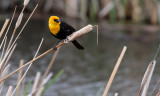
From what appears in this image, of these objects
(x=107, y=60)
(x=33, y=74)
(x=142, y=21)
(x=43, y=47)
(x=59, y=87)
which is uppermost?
(x=142, y=21)

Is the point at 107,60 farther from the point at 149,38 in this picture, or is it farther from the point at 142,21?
the point at 142,21

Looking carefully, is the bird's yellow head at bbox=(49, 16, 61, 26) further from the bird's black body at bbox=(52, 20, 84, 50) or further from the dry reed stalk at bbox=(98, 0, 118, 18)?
the dry reed stalk at bbox=(98, 0, 118, 18)

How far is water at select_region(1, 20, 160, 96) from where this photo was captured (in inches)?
193

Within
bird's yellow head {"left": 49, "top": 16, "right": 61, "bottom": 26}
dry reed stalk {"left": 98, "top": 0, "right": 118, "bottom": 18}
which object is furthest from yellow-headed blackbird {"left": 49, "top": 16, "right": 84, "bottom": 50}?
dry reed stalk {"left": 98, "top": 0, "right": 118, "bottom": 18}

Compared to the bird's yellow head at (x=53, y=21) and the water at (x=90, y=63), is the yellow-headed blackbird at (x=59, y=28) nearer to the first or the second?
the bird's yellow head at (x=53, y=21)

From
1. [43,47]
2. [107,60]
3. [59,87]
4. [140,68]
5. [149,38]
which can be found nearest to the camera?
[59,87]

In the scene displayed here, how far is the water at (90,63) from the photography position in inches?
193

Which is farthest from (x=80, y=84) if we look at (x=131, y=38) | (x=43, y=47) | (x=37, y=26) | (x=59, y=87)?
(x=37, y=26)

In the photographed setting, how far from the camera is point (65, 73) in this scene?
18.0 feet

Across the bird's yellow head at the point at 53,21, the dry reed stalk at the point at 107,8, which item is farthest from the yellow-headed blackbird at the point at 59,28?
the dry reed stalk at the point at 107,8

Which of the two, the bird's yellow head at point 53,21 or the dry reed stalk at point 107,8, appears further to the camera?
the dry reed stalk at point 107,8

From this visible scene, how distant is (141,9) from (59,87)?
3459 millimetres

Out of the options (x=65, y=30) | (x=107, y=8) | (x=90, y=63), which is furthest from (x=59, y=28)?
(x=107, y=8)

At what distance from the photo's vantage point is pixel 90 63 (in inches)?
235
